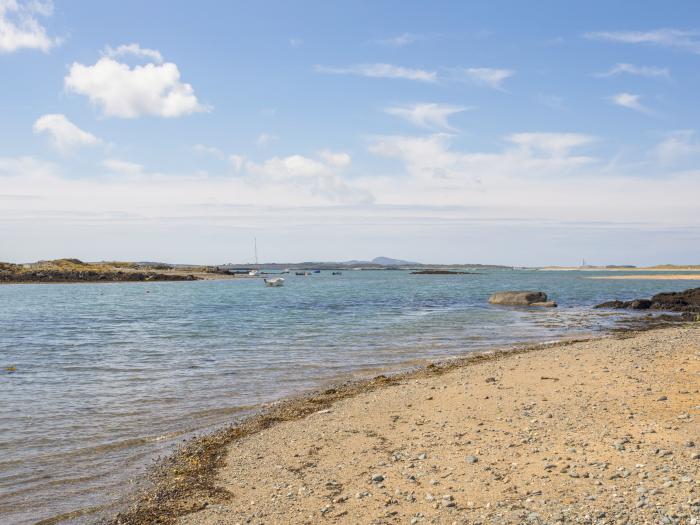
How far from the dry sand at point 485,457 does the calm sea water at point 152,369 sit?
250 cm

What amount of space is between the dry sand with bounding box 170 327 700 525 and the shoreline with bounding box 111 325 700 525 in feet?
0.76

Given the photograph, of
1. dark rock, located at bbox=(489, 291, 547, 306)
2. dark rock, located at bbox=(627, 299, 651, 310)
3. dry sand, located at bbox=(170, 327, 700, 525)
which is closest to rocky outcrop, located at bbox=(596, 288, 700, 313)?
dark rock, located at bbox=(627, 299, 651, 310)

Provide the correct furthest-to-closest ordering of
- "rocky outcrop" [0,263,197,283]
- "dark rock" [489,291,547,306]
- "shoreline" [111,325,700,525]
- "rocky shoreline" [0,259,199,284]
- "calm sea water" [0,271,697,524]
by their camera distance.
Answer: "rocky shoreline" [0,259,199,284]
"rocky outcrop" [0,263,197,283]
"dark rock" [489,291,547,306]
"calm sea water" [0,271,697,524]
"shoreline" [111,325,700,525]

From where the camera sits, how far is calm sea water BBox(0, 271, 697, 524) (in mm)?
9914

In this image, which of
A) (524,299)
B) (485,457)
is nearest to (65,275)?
(524,299)

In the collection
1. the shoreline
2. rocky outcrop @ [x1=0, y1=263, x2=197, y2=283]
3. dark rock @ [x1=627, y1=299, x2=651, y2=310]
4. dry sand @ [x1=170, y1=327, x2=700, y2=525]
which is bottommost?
dark rock @ [x1=627, y1=299, x2=651, y2=310]

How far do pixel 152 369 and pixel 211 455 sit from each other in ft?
34.7

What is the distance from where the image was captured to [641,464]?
25.7 ft

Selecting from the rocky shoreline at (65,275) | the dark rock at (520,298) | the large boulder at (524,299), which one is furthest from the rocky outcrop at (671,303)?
the rocky shoreline at (65,275)

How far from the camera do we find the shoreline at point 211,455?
7.96 metres

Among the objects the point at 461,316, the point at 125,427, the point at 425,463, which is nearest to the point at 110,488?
the point at 125,427

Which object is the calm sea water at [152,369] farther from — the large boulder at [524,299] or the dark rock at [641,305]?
the large boulder at [524,299]

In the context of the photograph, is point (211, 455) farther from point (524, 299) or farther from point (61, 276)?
point (61, 276)

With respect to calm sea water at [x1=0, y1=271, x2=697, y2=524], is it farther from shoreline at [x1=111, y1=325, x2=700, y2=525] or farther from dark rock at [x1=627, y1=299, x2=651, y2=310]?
dark rock at [x1=627, y1=299, x2=651, y2=310]
